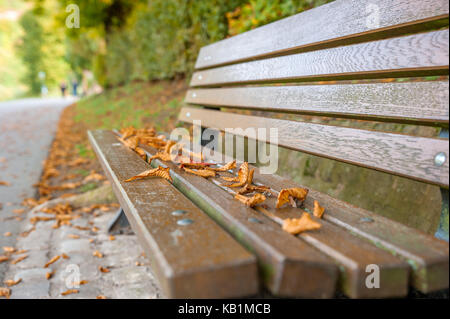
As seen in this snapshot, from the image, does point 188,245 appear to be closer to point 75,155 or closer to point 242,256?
point 242,256

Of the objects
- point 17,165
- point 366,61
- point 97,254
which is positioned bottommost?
point 97,254

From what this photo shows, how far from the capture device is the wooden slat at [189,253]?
2.35 feet

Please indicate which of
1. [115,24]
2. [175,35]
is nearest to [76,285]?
[175,35]

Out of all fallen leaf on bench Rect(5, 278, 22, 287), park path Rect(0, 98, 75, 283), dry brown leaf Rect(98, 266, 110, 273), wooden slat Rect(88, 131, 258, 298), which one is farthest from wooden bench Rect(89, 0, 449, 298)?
park path Rect(0, 98, 75, 283)

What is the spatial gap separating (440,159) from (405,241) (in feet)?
0.87

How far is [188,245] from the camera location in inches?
32.2

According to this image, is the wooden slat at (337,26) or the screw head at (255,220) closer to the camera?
the screw head at (255,220)

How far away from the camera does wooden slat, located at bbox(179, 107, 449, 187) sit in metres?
1.04

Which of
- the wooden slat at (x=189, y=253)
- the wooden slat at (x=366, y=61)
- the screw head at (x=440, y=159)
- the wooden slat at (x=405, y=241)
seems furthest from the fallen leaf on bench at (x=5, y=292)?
the screw head at (x=440, y=159)

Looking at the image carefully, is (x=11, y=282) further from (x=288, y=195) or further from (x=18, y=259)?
(x=288, y=195)

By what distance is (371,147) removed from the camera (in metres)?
1.24

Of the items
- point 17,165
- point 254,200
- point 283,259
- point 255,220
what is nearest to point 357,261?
point 283,259

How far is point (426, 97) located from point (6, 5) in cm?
→ 5087

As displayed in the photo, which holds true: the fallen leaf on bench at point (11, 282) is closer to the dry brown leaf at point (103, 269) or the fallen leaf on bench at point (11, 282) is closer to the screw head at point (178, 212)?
the dry brown leaf at point (103, 269)
